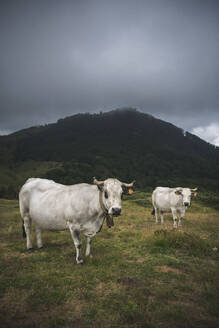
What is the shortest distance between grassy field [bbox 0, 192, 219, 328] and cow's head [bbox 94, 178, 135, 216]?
2141mm

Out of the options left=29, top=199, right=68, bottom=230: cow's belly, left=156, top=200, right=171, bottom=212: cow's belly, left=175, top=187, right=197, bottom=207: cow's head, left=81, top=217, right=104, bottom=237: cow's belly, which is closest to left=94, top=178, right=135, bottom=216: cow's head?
left=81, top=217, right=104, bottom=237: cow's belly

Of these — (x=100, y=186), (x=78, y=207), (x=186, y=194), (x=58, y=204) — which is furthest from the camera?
(x=186, y=194)

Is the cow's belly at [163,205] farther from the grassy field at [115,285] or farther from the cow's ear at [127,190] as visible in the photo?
the cow's ear at [127,190]

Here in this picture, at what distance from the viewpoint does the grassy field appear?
13.1ft

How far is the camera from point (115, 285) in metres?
5.30

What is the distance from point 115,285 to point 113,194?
2.58 meters

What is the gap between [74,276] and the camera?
5742 mm

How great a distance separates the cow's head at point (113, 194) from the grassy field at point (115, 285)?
7.02ft

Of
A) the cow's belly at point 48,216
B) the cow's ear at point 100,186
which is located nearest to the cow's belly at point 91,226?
the cow's belly at point 48,216

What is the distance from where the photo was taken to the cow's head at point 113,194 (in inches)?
214

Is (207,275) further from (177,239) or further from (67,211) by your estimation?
(67,211)

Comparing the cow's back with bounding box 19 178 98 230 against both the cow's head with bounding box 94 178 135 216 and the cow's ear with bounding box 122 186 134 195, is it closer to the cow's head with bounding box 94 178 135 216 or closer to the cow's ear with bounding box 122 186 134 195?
the cow's head with bounding box 94 178 135 216

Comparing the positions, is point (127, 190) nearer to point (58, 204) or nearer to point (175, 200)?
point (58, 204)

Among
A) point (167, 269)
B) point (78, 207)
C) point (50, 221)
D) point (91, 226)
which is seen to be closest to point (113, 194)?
point (78, 207)
